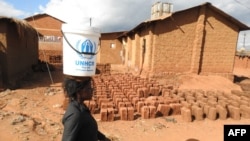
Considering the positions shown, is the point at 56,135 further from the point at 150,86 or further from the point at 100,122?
the point at 150,86

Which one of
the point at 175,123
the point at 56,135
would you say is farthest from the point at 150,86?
the point at 56,135

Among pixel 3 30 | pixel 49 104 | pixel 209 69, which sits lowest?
pixel 49 104

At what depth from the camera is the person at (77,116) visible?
177 cm

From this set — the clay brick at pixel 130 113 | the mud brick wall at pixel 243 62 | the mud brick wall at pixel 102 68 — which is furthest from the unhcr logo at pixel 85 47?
the mud brick wall at pixel 243 62

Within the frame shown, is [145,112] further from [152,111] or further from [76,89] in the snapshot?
[76,89]

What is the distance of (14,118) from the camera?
5.37 meters

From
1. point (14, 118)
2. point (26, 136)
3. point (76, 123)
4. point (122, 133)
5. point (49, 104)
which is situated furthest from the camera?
point (49, 104)

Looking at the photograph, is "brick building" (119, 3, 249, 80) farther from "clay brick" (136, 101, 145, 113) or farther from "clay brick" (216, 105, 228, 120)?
"clay brick" (216, 105, 228, 120)

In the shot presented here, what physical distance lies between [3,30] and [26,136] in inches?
225

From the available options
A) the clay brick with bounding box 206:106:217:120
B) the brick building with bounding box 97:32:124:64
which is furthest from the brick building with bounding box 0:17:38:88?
the brick building with bounding box 97:32:124:64

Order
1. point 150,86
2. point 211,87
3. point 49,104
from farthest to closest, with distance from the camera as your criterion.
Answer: point 211,87 < point 150,86 < point 49,104

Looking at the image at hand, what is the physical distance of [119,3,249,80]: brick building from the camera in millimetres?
11039

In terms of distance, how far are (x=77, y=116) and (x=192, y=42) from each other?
10.5 m

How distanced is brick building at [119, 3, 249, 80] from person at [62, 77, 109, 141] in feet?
30.3
